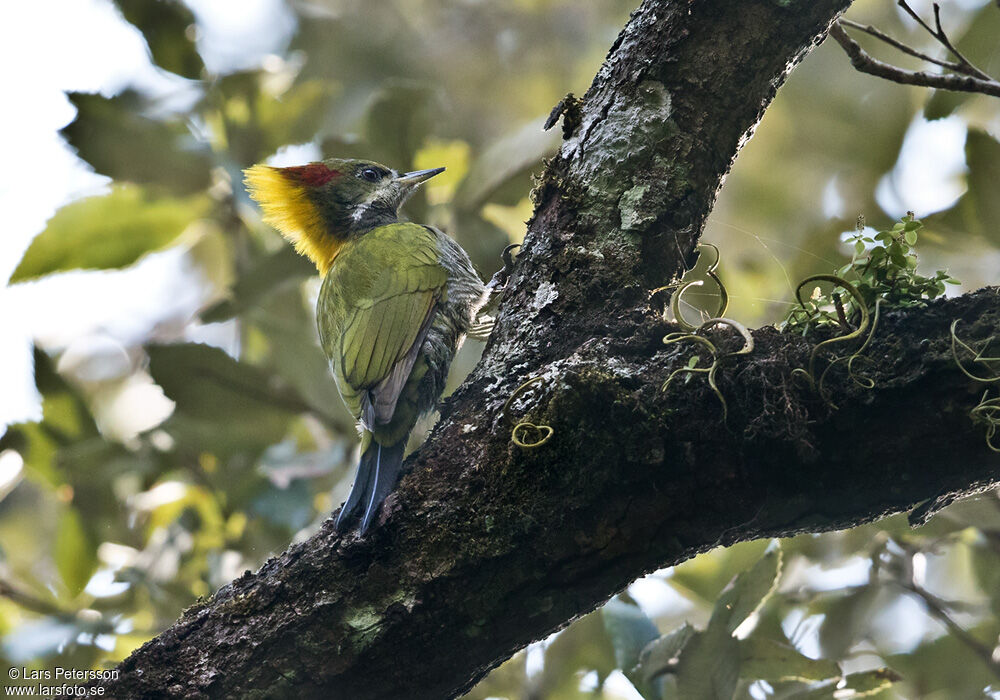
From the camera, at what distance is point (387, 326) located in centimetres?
278

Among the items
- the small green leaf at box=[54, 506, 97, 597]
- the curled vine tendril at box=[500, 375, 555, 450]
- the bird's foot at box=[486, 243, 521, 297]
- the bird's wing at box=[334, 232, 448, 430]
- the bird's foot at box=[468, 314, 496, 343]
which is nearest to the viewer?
the curled vine tendril at box=[500, 375, 555, 450]

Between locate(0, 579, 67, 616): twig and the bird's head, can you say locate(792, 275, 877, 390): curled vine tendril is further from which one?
locate(0, 579, 67, 616): twig

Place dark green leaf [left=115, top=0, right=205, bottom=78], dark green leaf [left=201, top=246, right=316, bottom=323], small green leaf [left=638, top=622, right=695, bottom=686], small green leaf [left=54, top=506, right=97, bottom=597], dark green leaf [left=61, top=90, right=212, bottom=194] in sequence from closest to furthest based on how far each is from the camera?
small green leaf [left=638, top=622, right=695, bottom=686] < small green leaf [left=54, top=506, right=97, bottom=597] < dark green leaf [left=201, top=246, right=316, bottom=323] < dark green leaf [left=61, top=90, right=212, bottom=194] < dark green leaf [left=115, top=0, right=205, bottom=78]

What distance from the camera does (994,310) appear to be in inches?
60.9

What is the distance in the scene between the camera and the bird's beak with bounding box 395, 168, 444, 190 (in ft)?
11.9

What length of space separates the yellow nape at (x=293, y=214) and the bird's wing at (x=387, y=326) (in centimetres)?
78

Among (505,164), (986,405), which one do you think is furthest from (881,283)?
(505,164)

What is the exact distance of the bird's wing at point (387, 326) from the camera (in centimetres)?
254

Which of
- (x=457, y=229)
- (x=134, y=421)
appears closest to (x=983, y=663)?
(x=457, y=229)

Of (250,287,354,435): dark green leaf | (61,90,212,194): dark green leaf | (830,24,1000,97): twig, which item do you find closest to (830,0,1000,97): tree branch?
(830,24,1000,97): twig

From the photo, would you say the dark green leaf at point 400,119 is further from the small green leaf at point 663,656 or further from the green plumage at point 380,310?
the small green leaf at point 663,656

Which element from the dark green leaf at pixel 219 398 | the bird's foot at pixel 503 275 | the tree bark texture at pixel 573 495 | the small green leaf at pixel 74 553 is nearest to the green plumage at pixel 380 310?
the bird's foot at pixel 503 275

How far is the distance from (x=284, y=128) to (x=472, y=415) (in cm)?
267

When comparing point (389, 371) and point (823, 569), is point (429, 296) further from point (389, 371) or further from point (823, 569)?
point (823, 569)
